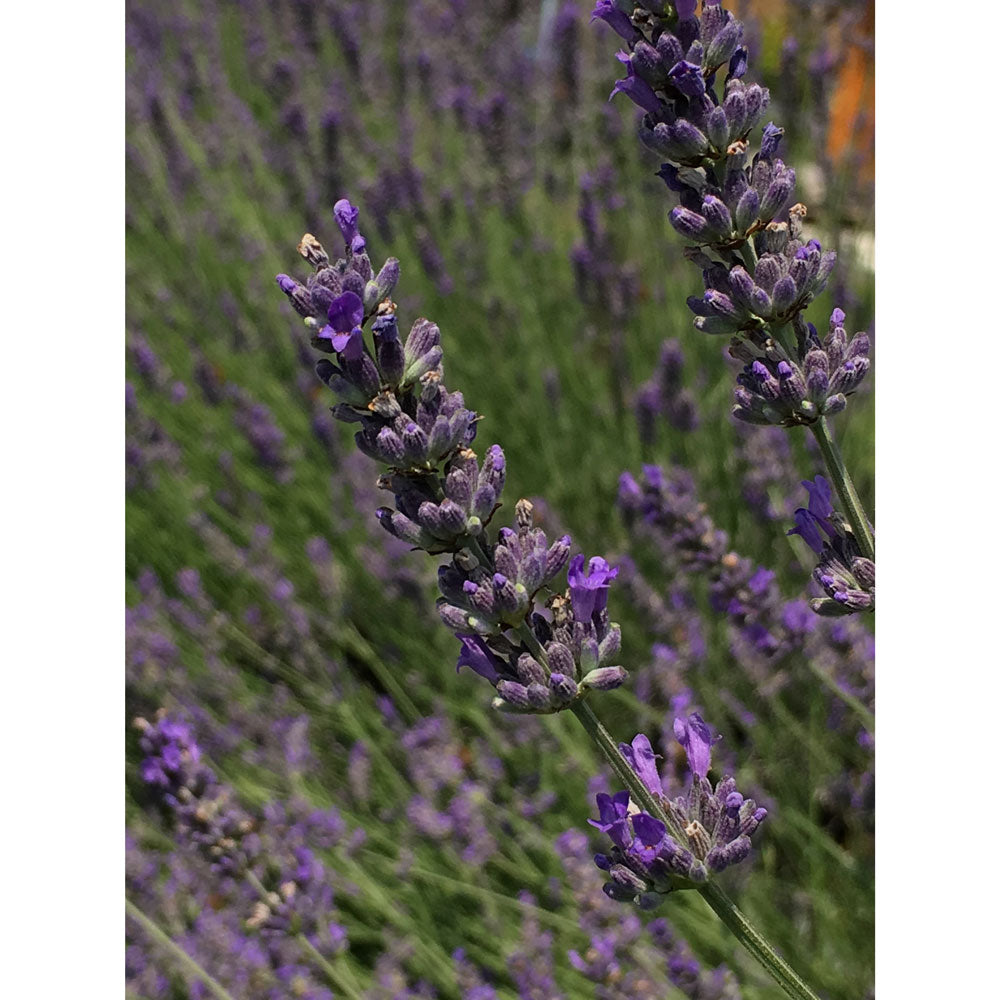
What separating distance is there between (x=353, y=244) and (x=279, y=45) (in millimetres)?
2859

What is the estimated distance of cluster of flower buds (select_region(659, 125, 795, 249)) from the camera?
2.38ft

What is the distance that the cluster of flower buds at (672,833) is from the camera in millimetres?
706

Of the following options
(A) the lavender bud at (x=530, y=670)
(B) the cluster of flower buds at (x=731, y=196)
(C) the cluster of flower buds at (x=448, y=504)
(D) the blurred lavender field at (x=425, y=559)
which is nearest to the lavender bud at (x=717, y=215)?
(B) the cluster of flower buds at (x=731, y=196)

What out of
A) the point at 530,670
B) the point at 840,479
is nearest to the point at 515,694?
the point at 530,670

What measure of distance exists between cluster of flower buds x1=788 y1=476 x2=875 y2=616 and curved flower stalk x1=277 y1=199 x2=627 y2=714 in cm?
16

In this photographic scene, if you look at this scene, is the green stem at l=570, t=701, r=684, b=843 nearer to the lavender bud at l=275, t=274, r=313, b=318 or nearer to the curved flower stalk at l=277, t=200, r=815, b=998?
the curved flower stalk at l=277, t=200, r=815, b=998

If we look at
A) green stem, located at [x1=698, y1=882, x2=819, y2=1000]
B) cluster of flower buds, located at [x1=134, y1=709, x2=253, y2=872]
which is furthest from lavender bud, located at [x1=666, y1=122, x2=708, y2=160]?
cluster of flower buds, located at [x1=134, y1=709, x2=253, y2=872]

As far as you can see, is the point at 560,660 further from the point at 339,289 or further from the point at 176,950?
the point at 176,950

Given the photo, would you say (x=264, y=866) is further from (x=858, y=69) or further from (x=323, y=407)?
(x=858, y=69)

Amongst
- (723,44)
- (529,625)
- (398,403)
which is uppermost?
(723,44)

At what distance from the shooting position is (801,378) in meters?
0.74

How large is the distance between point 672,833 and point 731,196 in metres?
0.43

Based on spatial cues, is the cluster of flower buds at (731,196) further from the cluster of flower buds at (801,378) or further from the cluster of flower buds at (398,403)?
the cluster of flower buds at (398,403)
